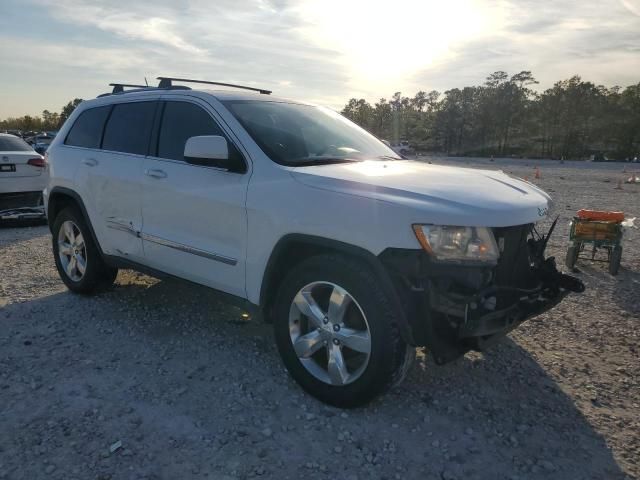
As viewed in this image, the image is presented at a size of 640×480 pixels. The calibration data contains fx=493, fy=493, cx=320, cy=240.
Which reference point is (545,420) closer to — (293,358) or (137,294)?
(293,358)

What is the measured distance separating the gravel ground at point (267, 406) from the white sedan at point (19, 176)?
444 cm

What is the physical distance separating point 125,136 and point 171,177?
97cm

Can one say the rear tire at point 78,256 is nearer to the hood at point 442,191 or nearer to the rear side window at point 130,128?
the rear side window at point 130,128

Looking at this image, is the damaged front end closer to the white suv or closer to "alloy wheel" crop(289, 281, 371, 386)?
the white suv

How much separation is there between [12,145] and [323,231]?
8306 mm

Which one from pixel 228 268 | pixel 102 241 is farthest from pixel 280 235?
pixel 102 241

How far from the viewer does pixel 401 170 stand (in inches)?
135

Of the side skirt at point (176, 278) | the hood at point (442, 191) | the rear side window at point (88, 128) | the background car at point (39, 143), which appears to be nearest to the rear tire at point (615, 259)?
the hood at point (442, 191)

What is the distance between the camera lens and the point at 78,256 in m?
4.98

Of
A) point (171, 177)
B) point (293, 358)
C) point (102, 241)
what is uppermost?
point (171, 177)

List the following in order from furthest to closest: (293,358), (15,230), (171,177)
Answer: (15,230) < (171,177) < (293,358)

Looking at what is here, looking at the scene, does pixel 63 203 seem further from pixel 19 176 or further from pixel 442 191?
pixel 19 176

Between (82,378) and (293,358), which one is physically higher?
(293,358)

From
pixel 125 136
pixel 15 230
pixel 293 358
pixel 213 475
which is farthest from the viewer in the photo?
pixel 15 230
